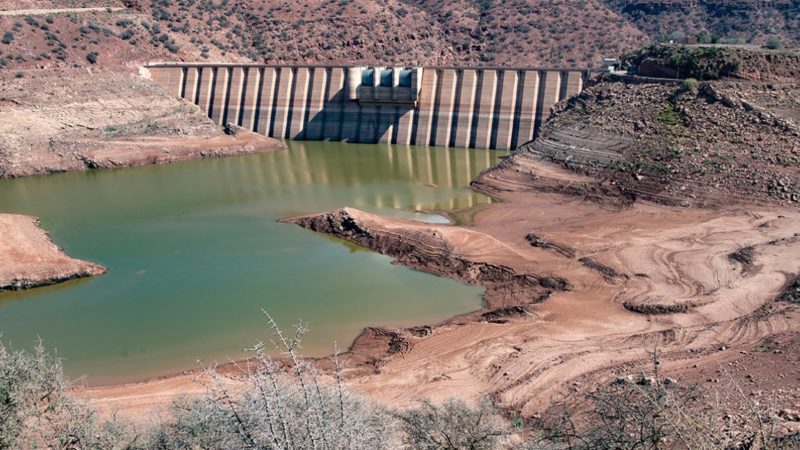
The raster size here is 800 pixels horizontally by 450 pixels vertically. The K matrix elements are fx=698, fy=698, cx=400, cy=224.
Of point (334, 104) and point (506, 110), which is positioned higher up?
point (506, 110)

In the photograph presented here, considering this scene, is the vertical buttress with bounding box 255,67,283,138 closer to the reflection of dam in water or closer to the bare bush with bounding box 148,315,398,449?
the reflection of dam in water

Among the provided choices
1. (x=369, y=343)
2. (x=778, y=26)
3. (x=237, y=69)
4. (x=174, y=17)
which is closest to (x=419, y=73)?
(x=237, y=69)

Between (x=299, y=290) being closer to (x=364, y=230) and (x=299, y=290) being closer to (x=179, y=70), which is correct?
(x=364, y=230)

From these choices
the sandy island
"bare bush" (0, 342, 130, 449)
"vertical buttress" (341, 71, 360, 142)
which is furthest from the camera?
"vertical buttress" (341, 71, 360, 142)

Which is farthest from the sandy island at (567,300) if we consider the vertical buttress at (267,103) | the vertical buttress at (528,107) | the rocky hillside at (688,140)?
the vertical buttress at (267,103)

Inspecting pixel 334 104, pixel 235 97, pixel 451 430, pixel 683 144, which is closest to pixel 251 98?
pixel 235 97

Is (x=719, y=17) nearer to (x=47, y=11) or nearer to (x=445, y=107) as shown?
(x=445, y=107)

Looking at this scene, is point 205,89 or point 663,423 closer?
point 663,423

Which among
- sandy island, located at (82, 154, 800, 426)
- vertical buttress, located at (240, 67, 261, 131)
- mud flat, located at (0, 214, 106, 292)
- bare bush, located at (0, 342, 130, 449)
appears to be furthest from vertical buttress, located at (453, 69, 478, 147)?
bare bush, located at (0, 342, 130, 449)
